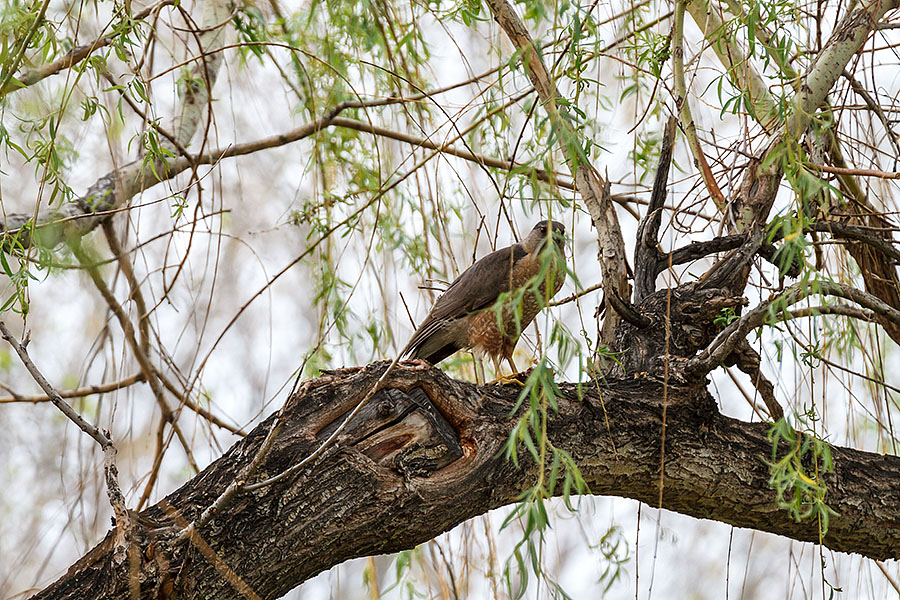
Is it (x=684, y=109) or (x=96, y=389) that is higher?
(x=684, y=109)

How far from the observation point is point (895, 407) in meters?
2.12

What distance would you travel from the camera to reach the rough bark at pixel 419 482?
4.99 ft

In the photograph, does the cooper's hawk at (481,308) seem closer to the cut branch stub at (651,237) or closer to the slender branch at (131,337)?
the cut branch stub at (651,237)

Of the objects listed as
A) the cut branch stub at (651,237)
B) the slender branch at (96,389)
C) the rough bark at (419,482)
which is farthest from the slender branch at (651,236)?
the slender branch at (96,389)

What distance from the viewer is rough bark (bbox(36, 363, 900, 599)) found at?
152 cm

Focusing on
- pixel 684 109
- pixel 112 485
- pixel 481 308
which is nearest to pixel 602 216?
pixel 684 109

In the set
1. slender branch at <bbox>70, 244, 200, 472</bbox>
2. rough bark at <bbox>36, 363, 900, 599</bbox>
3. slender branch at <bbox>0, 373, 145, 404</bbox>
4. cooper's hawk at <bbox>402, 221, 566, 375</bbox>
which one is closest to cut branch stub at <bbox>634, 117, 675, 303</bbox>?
cooper's hawk at <bbox>402, 221, 566, 375</bbox>

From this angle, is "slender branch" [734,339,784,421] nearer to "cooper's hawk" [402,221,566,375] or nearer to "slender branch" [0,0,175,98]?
"cooper's hawk" [402,221,566,375]

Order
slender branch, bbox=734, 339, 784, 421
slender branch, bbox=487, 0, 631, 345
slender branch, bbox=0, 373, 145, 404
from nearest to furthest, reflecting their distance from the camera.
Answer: slender branch, bbox=487, 0, 631, 345, slender branch, bbox=734, 339, 784, 421, slender branch, bbox=0, 373, 145, 404

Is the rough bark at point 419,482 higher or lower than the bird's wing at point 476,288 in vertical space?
lower

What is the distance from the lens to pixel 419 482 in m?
1.63

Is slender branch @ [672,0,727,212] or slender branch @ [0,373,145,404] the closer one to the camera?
slender branch @ [672,0,727,212]

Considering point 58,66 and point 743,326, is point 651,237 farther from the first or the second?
point 58,66

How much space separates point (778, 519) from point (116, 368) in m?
1.58
